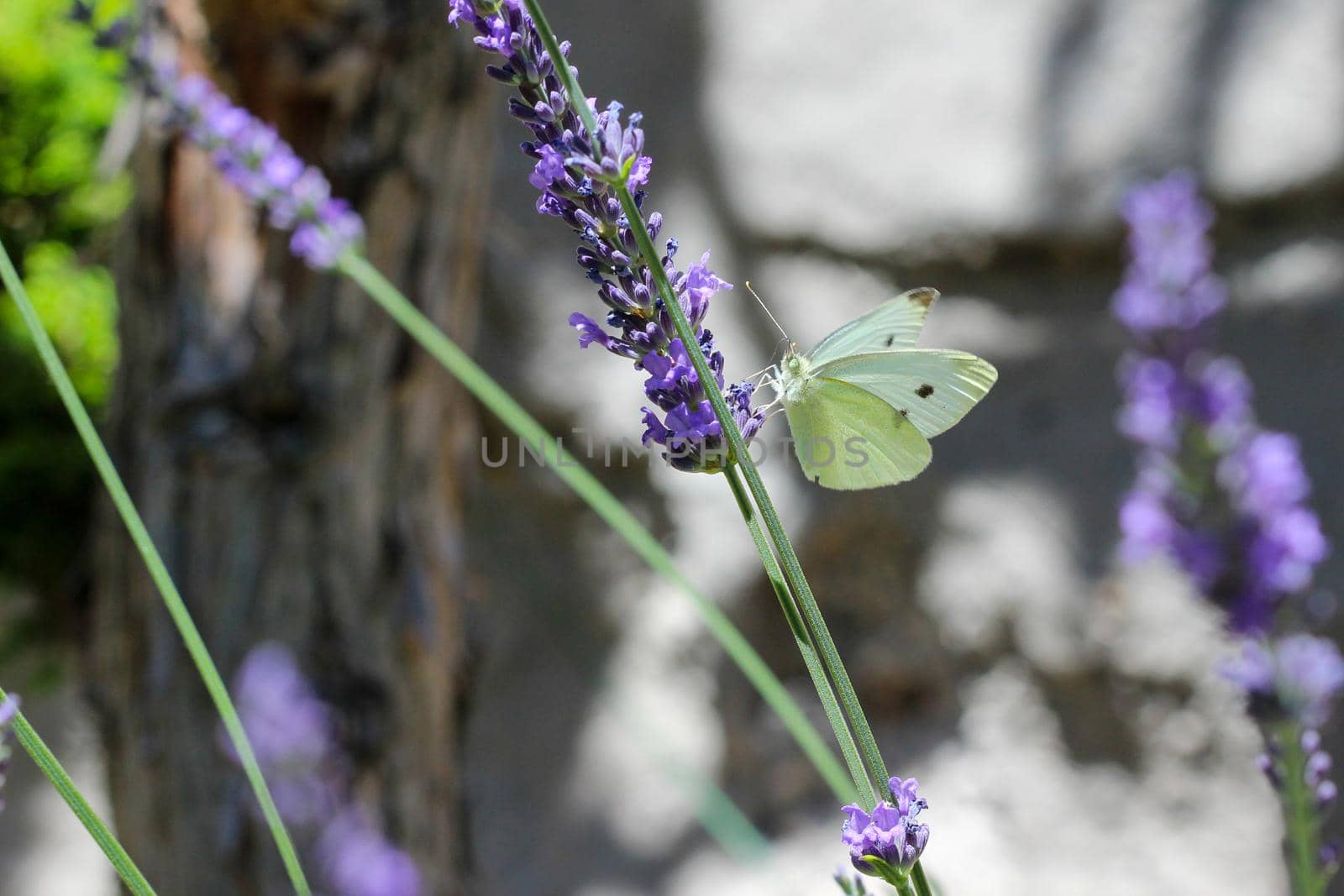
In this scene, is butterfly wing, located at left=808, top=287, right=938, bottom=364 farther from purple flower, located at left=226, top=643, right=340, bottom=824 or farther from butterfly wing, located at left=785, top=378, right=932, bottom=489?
purple flower, located at left=226, top=643, right=340, bottom=824

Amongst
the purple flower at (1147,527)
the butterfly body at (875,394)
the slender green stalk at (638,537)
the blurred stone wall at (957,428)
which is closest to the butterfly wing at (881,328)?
the butterfly body at (875,394)

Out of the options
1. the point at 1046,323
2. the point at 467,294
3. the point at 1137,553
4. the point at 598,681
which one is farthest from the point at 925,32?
the point at 1137,553

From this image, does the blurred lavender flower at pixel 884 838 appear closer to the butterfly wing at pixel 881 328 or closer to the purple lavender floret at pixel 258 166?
the butterfly wing at pixel 881 328

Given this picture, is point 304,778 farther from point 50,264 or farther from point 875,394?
point 50,264

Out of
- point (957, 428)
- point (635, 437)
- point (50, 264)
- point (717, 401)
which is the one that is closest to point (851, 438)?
point (717, 401)

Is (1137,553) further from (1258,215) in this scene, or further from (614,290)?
(1258,215)
